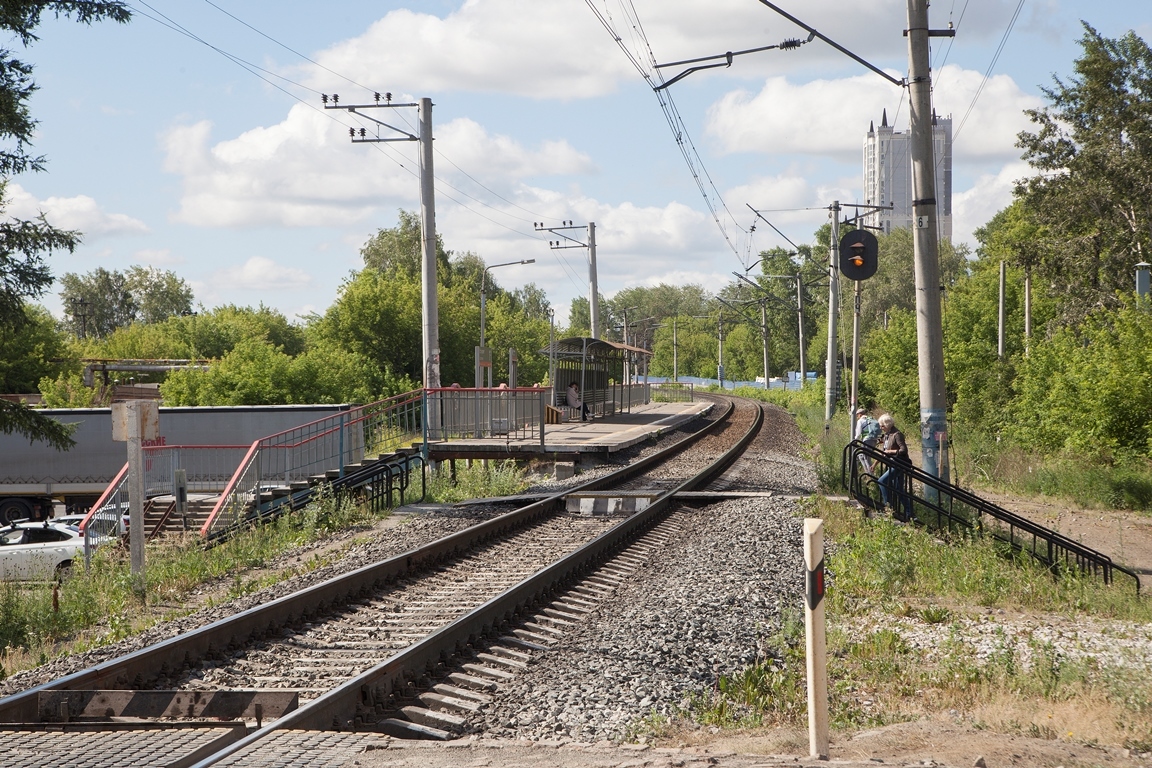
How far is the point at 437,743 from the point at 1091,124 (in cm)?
4523

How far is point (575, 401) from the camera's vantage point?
133 ft

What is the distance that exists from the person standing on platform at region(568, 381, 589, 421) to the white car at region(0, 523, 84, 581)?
2194 centimetres

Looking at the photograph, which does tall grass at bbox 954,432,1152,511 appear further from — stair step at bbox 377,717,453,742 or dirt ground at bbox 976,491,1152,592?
stair step at bbox 377,717,453,742

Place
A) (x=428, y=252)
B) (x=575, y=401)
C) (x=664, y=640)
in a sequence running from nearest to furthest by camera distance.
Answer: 1. (x=664, y=640)
2. (x=428, y=252)
3. (x=575, y=401)

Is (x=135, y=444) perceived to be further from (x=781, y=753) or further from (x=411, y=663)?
(x=781, y=753)

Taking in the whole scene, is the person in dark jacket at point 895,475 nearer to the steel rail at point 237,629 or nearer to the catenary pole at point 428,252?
the steel rail at point 237,629

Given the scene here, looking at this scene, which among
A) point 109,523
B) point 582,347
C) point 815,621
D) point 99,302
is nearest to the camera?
point 815,621

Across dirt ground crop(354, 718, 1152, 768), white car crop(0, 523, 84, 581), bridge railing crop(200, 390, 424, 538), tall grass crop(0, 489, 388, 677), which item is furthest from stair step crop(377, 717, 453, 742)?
white car crop(0, 523, 84, 581)

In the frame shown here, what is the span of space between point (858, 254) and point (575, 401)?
24.6m

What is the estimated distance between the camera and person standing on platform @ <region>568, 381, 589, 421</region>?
40344 millimetres

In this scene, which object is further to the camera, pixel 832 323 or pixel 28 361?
pixel 28 361

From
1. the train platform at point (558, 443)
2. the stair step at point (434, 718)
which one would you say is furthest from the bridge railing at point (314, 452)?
the stair step at point (434, 718)

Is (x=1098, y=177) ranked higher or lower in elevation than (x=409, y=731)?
Answer: higher

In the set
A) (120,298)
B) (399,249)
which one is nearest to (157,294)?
(120,298)
